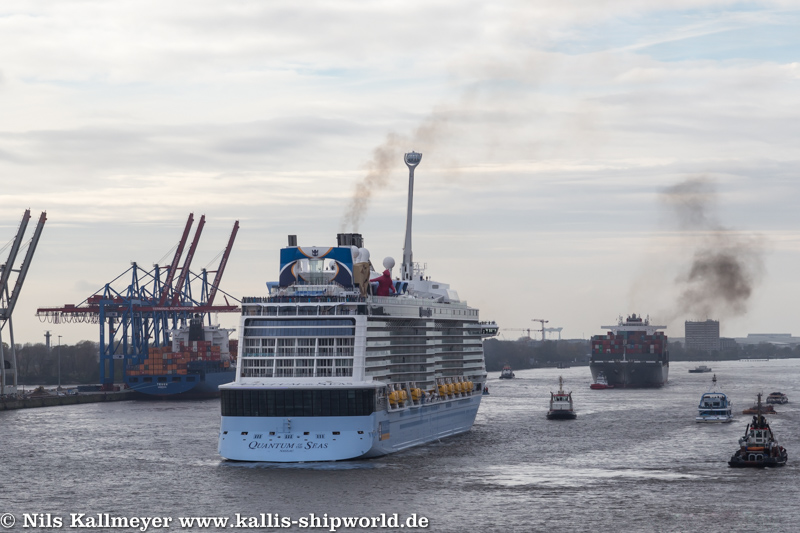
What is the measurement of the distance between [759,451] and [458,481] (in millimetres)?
19101

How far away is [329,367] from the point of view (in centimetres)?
6619

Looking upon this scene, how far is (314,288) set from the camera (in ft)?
227

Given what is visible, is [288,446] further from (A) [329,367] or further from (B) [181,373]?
(B) [181,373]

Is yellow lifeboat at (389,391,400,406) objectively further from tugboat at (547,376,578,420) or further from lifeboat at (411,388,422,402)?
tugboat at (547,376,578,420)

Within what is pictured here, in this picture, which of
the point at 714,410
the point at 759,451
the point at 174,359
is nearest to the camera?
the point at 759,451

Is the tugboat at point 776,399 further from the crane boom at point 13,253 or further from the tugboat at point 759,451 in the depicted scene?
the crane boom at point 13,253

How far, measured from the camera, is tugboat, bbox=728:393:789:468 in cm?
6756

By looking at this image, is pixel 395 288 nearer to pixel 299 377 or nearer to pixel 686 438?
pixel 299 377

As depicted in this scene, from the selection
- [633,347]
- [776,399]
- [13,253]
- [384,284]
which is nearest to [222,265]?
[13,253]

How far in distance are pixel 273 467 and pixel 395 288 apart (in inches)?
775

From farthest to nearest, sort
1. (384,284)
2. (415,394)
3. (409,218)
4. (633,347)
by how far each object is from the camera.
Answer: (633,347)
(409,218)
(384,284)
(415,394)

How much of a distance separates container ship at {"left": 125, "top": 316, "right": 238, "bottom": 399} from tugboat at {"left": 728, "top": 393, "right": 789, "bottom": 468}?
9761 centimetres

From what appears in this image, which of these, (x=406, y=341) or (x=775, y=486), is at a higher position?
(x=406, y=341)

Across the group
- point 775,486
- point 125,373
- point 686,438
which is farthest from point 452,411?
point 125,373
